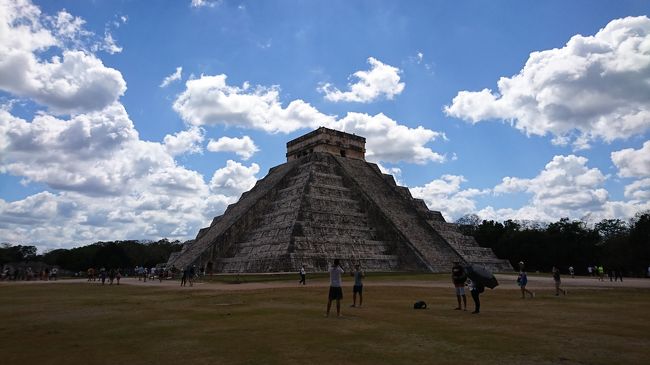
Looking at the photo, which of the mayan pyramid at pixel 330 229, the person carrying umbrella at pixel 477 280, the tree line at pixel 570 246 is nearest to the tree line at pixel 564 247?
the tree line at pixel 570 246

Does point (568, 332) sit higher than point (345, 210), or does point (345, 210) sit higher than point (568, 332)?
point (345, 210)

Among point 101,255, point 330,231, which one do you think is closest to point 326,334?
point 330,231

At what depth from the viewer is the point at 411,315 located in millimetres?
9820

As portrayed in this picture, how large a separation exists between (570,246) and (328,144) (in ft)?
91.3

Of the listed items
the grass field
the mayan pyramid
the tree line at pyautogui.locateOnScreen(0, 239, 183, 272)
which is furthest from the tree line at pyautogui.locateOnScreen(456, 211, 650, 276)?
the tree line at pyautogui.locateOnScreen(0, 239, 183, 272)

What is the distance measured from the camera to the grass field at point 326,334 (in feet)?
19.1

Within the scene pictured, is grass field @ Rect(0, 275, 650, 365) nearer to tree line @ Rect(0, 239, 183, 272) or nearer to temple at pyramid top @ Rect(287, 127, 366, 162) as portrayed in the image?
temple at pyramid top @ Rect(287, 127, 366, 162)

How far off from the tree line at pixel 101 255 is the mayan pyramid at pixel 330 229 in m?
A: 26.5

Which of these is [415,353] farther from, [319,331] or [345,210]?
[345,210]

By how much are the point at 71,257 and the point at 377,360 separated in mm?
76815

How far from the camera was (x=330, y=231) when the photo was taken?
2955cm

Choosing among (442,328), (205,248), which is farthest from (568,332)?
(205,248)

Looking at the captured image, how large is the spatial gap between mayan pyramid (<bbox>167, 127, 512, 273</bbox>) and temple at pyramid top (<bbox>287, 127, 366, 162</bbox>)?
0.16 m

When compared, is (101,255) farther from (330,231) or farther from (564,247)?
(564,247)
